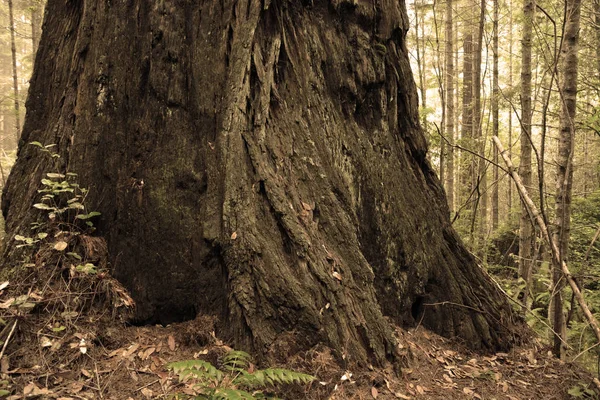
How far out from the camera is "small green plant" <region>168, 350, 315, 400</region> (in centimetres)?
241

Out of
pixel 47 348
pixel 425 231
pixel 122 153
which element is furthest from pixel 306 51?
pixel 47 348

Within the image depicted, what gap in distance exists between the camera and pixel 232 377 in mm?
2879

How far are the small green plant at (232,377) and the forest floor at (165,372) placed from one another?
0.57 ft

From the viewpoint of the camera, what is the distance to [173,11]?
3.98 m

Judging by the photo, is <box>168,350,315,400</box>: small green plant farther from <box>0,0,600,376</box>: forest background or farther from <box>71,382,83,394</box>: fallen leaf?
<box>0,0,600,376</box>: forest background

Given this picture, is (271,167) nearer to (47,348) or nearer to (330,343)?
(330,343)

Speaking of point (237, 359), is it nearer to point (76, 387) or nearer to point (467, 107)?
point (76, 387)

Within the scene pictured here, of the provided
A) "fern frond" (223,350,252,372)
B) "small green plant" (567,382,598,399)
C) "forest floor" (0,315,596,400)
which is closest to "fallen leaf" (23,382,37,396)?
"forest floor" (0,315,596,400)

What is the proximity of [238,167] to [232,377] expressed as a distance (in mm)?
1832

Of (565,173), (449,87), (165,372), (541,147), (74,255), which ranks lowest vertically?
(165,372)

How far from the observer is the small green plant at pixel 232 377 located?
94.9 inches

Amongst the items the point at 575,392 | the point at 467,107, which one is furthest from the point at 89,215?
the point at 467,107

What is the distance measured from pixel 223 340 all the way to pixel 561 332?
425 centimetres

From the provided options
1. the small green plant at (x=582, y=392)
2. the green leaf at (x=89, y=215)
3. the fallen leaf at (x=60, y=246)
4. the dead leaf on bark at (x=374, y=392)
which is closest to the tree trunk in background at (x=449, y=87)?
the small green plant at (x=582, y=392)
